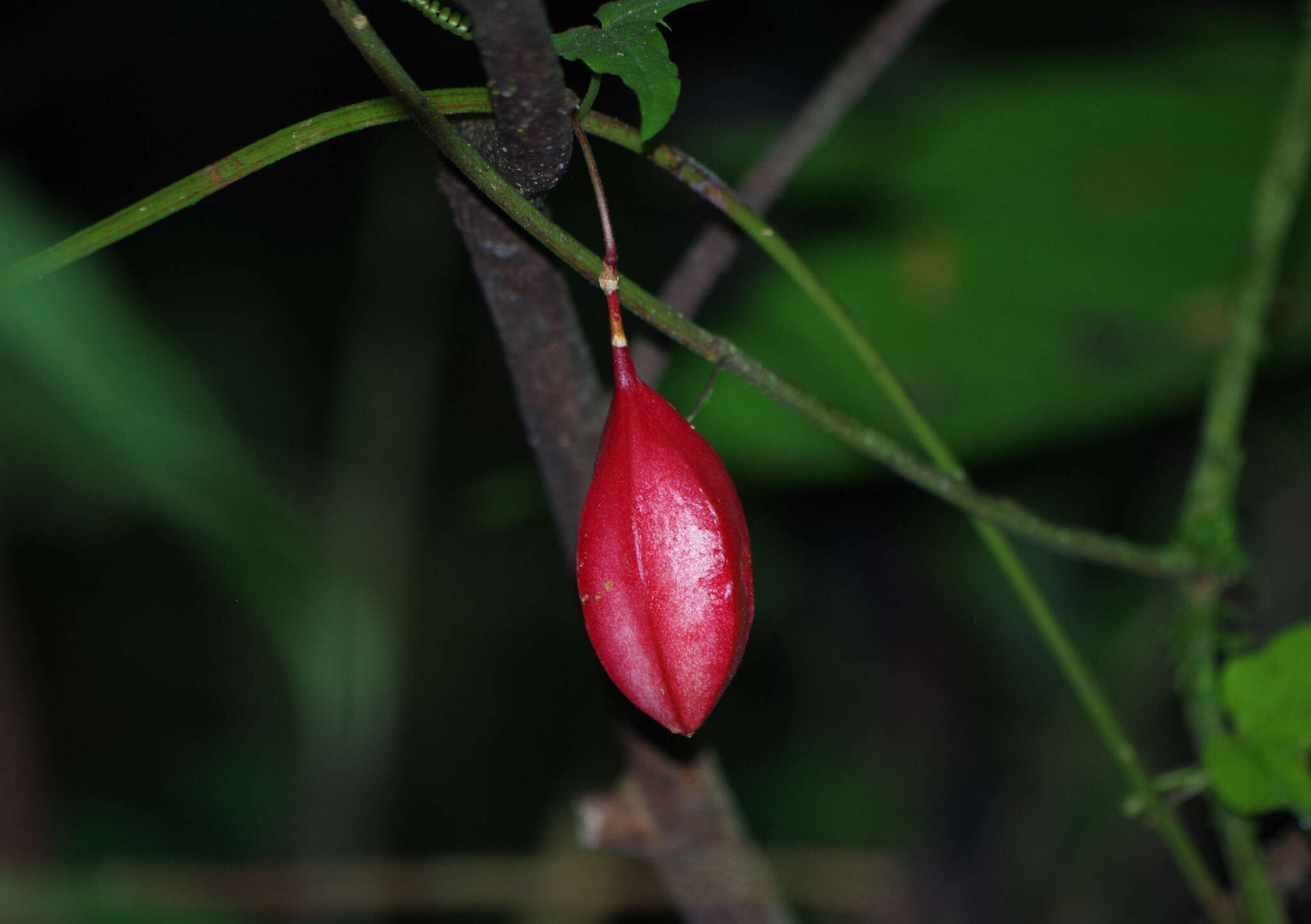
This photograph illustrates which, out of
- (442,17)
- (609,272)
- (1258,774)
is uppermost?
(442,17)

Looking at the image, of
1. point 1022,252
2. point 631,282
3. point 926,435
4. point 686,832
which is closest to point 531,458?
point 1022,252

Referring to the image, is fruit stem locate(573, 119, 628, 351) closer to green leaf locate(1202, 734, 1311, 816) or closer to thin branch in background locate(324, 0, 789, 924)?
thin branch in background locate(324, 0, 789, 924)

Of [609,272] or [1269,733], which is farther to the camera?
[1269,733]

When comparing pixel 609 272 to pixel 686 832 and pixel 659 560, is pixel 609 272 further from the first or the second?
pixel 686 832

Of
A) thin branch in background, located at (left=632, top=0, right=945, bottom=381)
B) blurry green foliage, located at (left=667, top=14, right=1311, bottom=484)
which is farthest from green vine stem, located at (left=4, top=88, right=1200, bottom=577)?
blurry green foliage, located at (left=667, top=14, right=1311, bottom=484)

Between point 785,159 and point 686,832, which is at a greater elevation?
point 785,159
